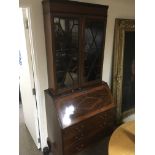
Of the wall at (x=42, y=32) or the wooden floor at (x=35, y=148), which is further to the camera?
the wooden floor at (x=35, y=148)

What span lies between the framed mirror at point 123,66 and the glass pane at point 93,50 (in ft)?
1.50

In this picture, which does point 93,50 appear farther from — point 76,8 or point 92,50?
point 76,8

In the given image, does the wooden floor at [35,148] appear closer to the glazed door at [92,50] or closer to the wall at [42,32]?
the wall at [42,32]

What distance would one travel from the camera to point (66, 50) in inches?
80.5

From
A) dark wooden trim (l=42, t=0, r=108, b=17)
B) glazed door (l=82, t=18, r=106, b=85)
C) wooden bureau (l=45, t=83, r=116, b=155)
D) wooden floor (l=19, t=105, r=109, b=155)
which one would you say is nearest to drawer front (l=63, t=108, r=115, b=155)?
wooden bureau (l=45, t=83, r=116, b=155)

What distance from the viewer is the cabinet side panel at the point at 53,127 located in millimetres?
2013

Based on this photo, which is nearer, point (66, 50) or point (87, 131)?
point (66, 50)

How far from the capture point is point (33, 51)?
6.89ft

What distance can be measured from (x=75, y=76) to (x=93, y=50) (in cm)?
44

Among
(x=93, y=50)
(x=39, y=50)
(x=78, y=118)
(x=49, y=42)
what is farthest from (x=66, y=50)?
(x=78, y=118)

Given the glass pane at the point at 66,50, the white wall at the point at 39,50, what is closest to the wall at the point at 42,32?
the white wall at the point at 39,50

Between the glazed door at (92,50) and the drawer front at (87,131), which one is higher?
the glazed door at (92,50)
